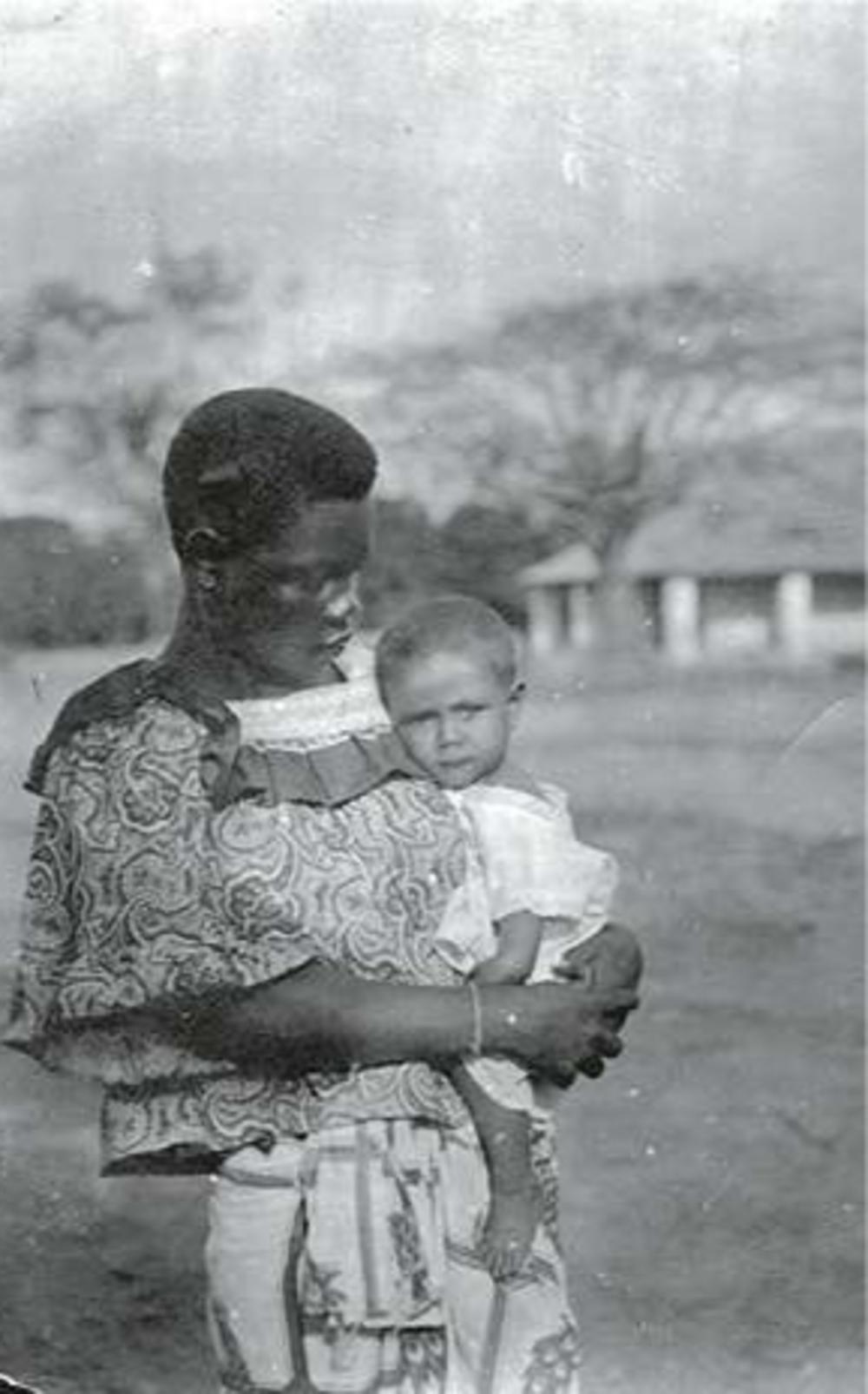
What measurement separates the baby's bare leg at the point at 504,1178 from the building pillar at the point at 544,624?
1.48ft

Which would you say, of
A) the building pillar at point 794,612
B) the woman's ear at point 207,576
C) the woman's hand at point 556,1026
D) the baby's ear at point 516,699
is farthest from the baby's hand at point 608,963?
the woman's ear at point 207,576

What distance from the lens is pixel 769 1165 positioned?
239 centimetres

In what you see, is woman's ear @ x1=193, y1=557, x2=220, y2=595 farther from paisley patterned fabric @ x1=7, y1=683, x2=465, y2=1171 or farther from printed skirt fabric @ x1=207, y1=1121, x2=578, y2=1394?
printed skirt fabric @ x1=207, y1=1121, x2=578, y2=1394

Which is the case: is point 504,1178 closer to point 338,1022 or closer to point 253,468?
point 338,1022

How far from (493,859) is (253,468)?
47 centimetres

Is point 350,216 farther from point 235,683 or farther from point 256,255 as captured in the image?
point 235,683

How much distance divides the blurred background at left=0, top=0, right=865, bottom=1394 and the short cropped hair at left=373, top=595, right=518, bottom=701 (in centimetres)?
4

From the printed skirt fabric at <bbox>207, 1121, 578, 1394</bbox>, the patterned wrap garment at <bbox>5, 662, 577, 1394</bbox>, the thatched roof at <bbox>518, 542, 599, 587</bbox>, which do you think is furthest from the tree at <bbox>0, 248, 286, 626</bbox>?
the printed skirt fabric at <bbox>207, 1121, 578, 1394</bbox>

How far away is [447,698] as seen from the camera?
7.15ft

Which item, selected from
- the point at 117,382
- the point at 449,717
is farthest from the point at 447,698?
the point at 117,382

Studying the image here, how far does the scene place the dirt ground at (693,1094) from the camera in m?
2.32

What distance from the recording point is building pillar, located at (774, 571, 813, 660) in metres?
2.32

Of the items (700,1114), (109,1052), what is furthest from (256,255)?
(700,1114)

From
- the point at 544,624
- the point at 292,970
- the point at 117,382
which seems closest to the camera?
the point at 292,970
